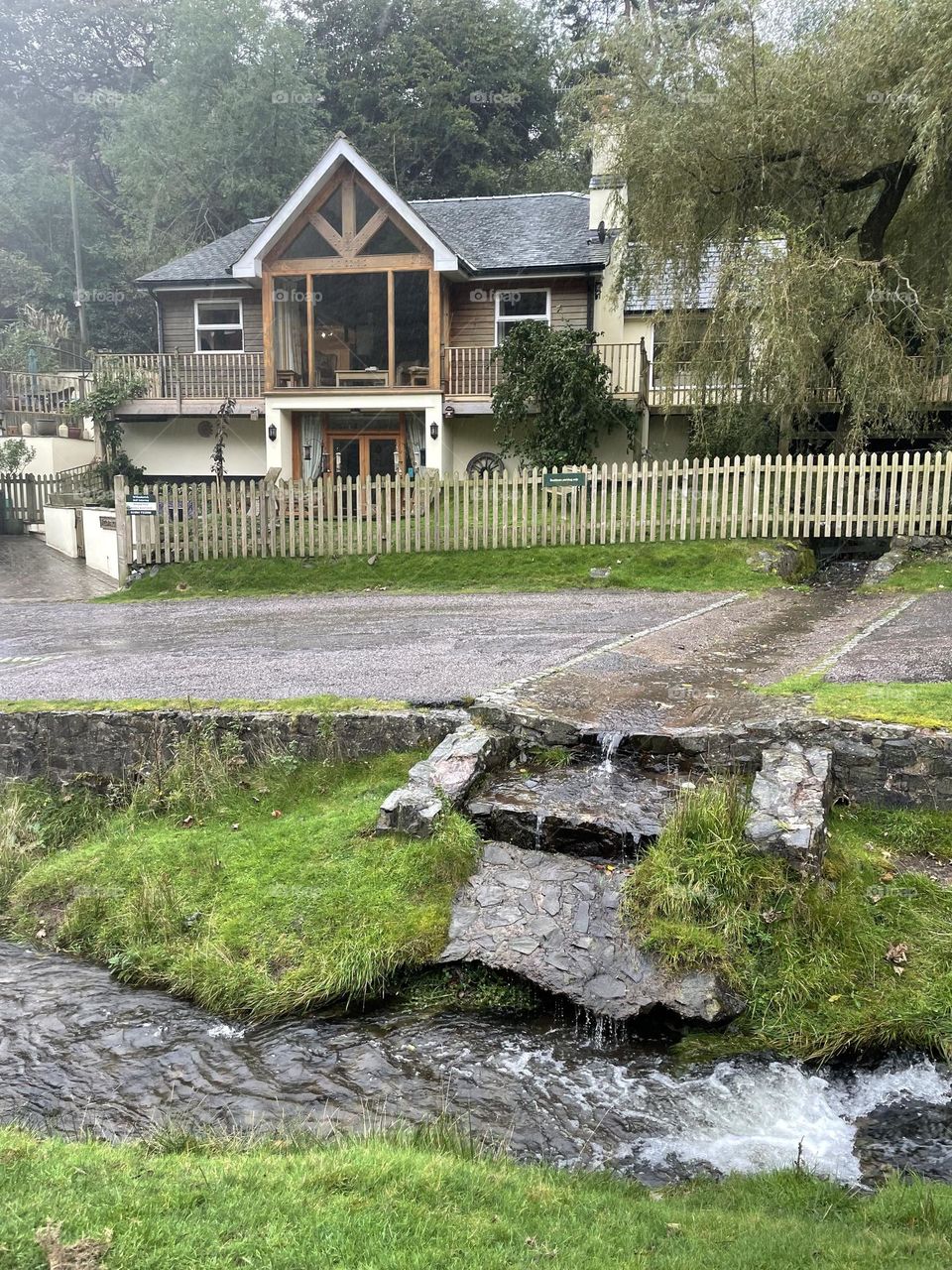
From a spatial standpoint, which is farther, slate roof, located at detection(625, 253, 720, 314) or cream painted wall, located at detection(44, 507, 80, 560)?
cream painted wall, located at detection(44, 507, 80, 560)

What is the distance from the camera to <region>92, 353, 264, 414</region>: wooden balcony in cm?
2409

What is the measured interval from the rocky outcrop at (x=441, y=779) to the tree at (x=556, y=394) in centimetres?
1153

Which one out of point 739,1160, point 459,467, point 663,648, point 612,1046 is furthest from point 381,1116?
point 459,467

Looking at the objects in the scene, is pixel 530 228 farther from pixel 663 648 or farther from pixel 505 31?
pixel 505 31

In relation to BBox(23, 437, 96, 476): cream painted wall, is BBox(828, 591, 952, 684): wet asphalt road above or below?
below

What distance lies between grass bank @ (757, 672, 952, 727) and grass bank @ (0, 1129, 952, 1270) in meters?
3.82

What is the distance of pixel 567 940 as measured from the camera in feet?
18.9

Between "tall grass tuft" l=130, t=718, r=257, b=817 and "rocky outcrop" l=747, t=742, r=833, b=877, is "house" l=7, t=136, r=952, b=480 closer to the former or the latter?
"tall grass tuft" l=130, t=718, r=257, b=817

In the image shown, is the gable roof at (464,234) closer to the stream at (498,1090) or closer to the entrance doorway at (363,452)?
the entrance doorway at (363,452)

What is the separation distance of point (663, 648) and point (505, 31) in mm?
41431

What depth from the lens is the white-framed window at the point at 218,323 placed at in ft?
84.9

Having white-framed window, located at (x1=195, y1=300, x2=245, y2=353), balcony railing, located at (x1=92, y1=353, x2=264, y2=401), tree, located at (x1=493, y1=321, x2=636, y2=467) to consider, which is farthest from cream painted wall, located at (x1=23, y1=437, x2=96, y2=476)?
tree, located at (x1=493, y1=321, x2=636, y2=467)

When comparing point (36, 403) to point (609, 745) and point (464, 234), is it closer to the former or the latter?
point (464, 234)

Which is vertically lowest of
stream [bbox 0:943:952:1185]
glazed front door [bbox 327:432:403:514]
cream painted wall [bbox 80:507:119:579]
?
stream [bbox 0:943:952:1185]
